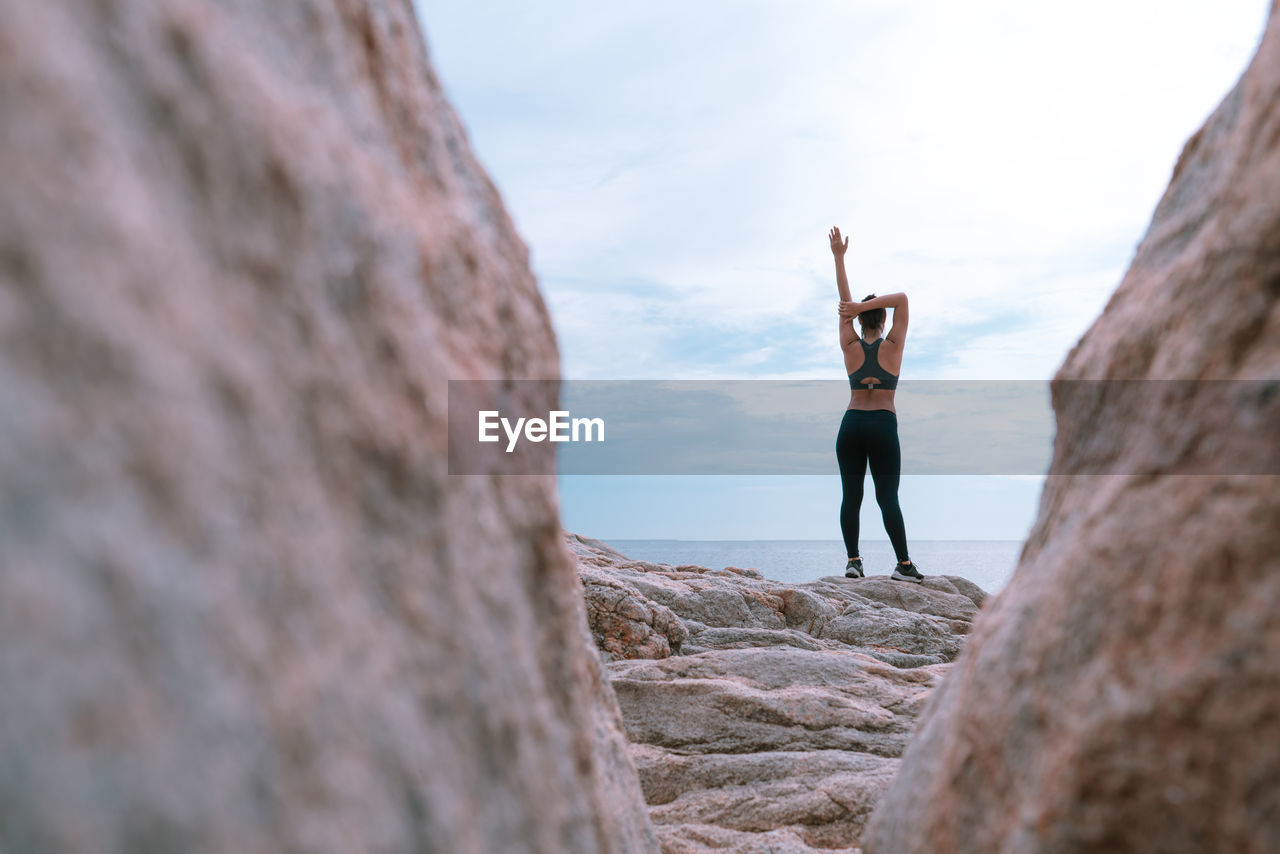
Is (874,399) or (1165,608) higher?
(874,399)

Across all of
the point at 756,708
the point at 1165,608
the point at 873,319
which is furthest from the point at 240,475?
the point at 873,319

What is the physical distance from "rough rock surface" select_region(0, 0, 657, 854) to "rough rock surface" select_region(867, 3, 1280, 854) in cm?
57

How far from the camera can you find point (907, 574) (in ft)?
23.3

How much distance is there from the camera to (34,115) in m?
0.59

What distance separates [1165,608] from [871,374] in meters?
6.09

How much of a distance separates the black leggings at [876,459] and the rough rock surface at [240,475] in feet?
20.3

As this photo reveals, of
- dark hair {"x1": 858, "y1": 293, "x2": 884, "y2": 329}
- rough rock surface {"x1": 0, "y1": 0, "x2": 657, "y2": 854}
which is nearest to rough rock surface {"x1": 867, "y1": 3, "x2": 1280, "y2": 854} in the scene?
rough rock surface {"x1": 0, "y1": 0, "x2": 657, "y2": 854}

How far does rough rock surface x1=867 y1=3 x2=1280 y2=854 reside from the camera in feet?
3.07

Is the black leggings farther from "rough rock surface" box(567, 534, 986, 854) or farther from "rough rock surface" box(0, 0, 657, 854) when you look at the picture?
"rough rock surface" box(0, 0, 657, 854)

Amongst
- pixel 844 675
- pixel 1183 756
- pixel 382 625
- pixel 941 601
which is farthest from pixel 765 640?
pixel 382 625

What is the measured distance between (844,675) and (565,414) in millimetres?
2216

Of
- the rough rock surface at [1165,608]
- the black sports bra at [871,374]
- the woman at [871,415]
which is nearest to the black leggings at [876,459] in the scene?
the woman at [871,415]

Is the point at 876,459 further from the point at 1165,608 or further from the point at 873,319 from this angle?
the point at 1165,608

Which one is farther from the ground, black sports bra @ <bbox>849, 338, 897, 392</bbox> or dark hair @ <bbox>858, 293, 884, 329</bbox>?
dark hair @ <bbox>858, 293, 884, 329</bbox>
